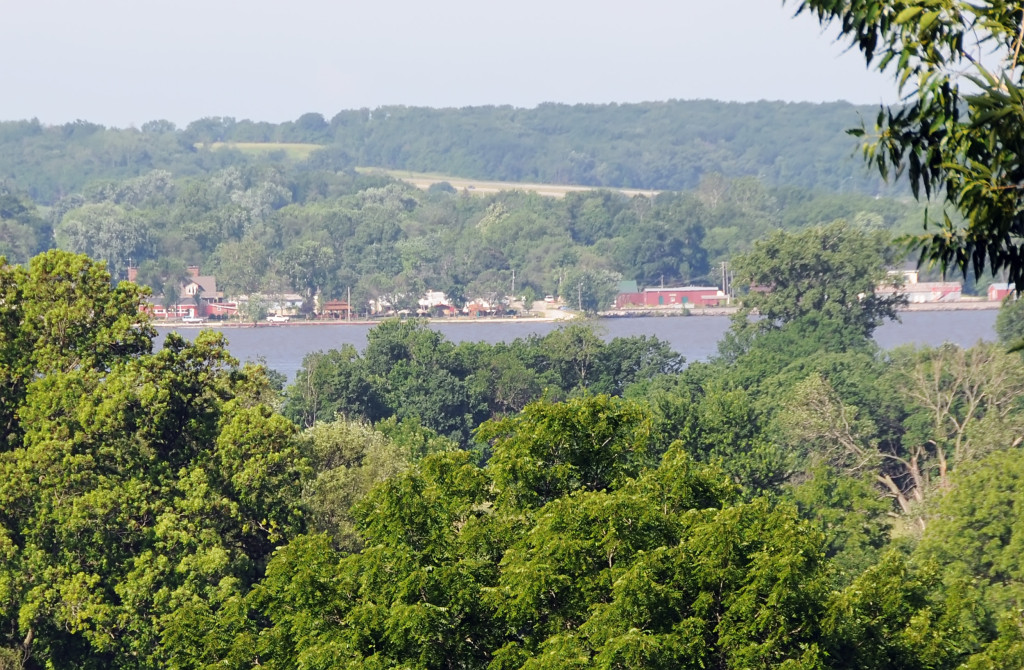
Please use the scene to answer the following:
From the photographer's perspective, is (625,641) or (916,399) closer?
(625,641)

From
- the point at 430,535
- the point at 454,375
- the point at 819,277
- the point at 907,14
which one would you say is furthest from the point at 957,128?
the point at 819,277

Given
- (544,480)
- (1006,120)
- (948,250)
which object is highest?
(1006,120)

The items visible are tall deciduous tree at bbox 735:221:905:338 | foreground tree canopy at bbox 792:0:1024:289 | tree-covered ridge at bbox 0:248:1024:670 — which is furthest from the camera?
tall deciduous tree at bbox 735:221:905:338

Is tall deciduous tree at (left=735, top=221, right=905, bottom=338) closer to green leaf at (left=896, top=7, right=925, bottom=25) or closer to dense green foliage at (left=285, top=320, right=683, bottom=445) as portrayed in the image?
dense green foliage at (left=285, top=320, right=683, bottom=445)

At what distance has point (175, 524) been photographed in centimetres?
3794

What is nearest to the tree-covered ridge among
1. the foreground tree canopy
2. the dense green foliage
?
the foreground tree canopy

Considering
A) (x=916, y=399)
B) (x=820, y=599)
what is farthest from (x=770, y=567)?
(x=916, y=399)

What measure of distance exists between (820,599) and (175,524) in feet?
55.3

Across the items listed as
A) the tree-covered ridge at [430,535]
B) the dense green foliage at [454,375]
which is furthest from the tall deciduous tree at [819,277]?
the tree-covered ridge at [430,535]

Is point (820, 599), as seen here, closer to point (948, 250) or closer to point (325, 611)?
point (325, 611)

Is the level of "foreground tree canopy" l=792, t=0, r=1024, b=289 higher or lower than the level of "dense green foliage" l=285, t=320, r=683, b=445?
higher

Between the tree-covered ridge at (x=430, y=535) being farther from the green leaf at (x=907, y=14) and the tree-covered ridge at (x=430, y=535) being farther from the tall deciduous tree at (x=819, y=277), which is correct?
the tall deciduous tree at (x=819, y=277)

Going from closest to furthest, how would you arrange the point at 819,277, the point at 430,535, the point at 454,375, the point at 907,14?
the point at 907,14, the point at 430,535, the point at 454,375, the point at 819,277

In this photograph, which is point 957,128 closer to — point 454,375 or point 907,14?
point 907,14
